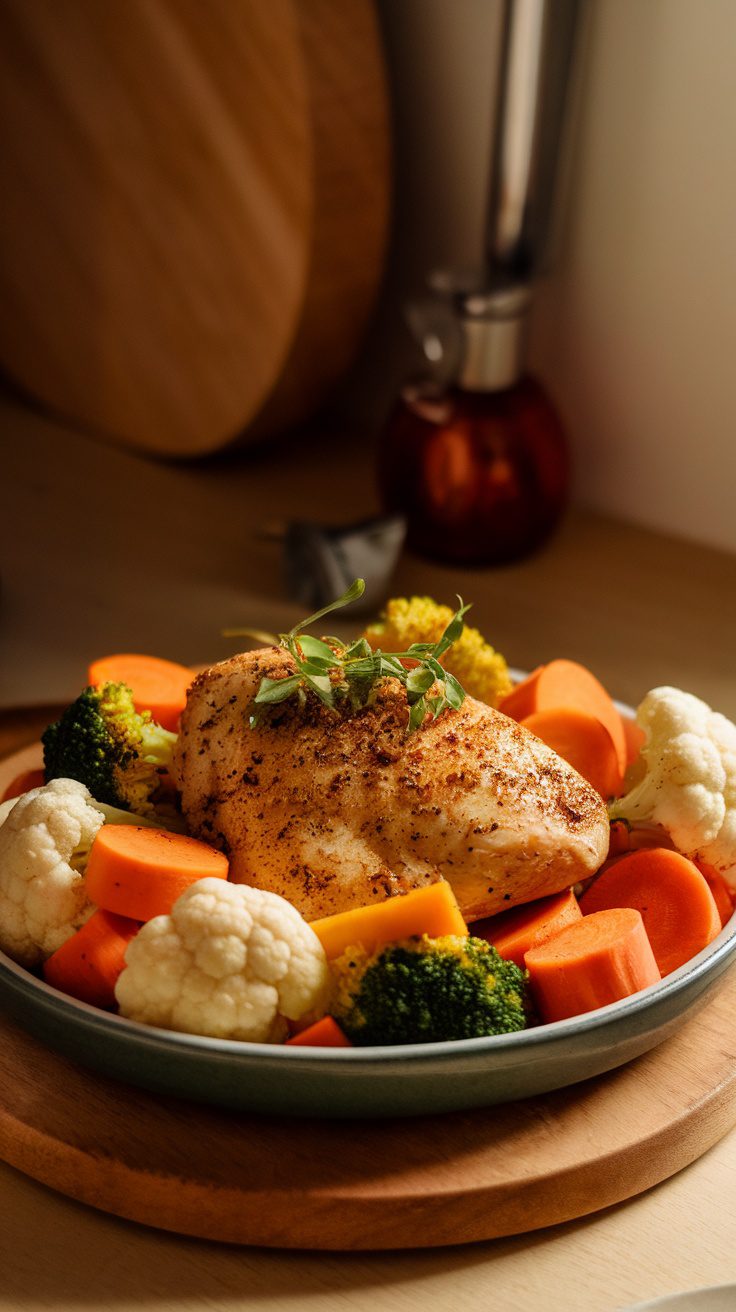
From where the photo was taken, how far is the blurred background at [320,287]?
2.15 m

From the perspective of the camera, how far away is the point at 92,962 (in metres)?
1.12

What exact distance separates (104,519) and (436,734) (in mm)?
1371

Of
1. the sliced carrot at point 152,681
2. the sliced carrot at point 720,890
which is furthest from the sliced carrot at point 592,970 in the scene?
the sliced carrot at point 152,681

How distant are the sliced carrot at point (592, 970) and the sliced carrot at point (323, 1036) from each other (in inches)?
6.8

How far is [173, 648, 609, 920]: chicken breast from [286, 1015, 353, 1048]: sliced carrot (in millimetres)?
120

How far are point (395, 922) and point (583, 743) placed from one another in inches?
14.4

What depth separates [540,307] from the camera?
242cm

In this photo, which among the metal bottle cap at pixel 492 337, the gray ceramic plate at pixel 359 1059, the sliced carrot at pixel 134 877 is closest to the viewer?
the gray ceramic plate at pixel 359 1059

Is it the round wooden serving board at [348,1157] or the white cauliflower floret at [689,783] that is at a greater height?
the white cauliflower floret at [689,783]

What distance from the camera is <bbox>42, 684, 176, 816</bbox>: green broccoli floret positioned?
1318mm

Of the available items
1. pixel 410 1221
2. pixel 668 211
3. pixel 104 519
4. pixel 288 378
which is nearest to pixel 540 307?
pixel 668 211

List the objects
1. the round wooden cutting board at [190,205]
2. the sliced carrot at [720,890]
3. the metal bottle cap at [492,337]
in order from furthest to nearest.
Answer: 1. the round wooden cutting board at [190,205]
2. the metal bottle cap at [492,337]
3. the sliced carrot at [720,890]

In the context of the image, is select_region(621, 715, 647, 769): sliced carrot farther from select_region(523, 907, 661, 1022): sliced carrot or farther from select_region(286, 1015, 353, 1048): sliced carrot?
select_region(286, 1015, 353, 1048): sliced carrot

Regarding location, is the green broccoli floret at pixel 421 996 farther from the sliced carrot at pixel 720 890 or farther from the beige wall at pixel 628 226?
the beige wall at pixel 628 226
